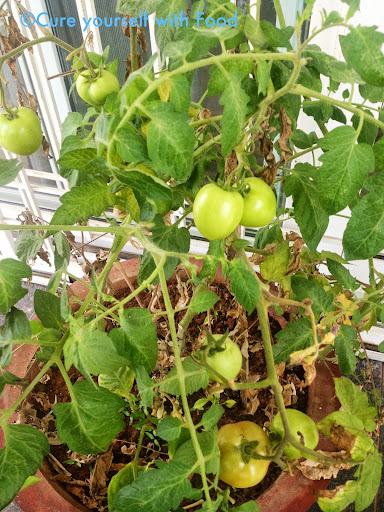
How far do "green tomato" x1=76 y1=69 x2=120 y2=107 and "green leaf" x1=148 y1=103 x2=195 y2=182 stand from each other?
202 millimetres

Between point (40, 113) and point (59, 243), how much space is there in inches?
24.0

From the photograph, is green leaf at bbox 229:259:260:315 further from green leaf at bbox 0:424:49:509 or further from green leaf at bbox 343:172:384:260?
green leaf at bbox 0:424:49:509

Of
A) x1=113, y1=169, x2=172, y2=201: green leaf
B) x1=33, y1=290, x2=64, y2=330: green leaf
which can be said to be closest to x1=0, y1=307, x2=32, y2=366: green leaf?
x1=33, y1=290, x2=64, y2=330: green leaf

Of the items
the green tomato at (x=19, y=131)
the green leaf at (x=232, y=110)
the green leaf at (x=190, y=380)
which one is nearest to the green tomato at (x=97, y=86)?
the green tomato at (x=19, y=131)

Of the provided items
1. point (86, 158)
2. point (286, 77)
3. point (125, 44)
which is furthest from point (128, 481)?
point (125, 44)

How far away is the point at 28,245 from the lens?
0.61 m

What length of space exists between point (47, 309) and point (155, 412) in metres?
0.26

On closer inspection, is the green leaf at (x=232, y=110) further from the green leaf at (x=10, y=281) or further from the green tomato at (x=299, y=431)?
the green tomato at (x=299, y=431)

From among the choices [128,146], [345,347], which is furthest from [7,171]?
[345,347]

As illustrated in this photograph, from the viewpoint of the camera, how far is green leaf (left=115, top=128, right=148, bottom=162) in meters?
0.37

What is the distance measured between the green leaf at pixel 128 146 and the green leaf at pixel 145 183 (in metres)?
0.01

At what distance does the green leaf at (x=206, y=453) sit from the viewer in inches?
19.0

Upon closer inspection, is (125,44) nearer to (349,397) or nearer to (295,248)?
(295,248)

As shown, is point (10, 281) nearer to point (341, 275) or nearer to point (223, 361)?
point (223, 361)
